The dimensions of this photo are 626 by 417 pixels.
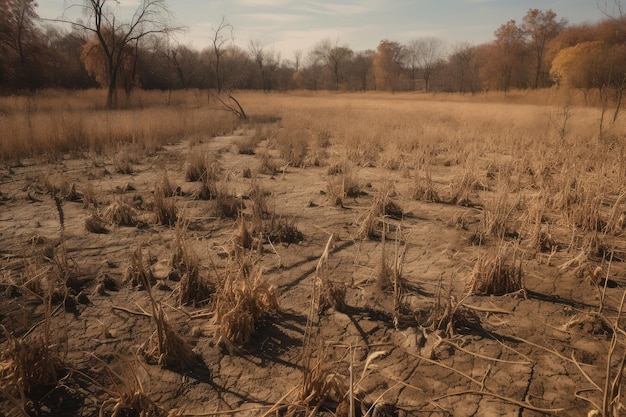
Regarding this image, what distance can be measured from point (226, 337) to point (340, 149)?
7697mm

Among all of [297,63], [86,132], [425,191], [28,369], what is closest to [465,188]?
[425,191]

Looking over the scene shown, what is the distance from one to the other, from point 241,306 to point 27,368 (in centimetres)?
123

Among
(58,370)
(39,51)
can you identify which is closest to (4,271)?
(58,370)

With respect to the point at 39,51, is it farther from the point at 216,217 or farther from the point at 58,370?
the point at 58,370

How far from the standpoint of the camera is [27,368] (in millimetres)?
1982

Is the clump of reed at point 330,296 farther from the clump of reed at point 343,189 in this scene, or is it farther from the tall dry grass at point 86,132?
the tall dry grass at point 86,132

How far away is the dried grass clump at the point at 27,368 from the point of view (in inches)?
76.4

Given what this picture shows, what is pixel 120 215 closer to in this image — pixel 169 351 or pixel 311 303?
pixel 169 351

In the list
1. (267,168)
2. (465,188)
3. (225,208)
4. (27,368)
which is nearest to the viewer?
(27,368)

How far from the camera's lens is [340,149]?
956cm

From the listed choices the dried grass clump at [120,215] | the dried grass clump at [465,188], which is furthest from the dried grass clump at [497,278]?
the dried grass clump at [120,215]

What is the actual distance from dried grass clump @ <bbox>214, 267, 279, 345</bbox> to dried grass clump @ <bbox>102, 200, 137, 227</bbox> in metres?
2.36

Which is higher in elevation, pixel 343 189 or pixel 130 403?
pixel 343 189

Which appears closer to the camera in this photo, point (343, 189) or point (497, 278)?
point (497, 278)
